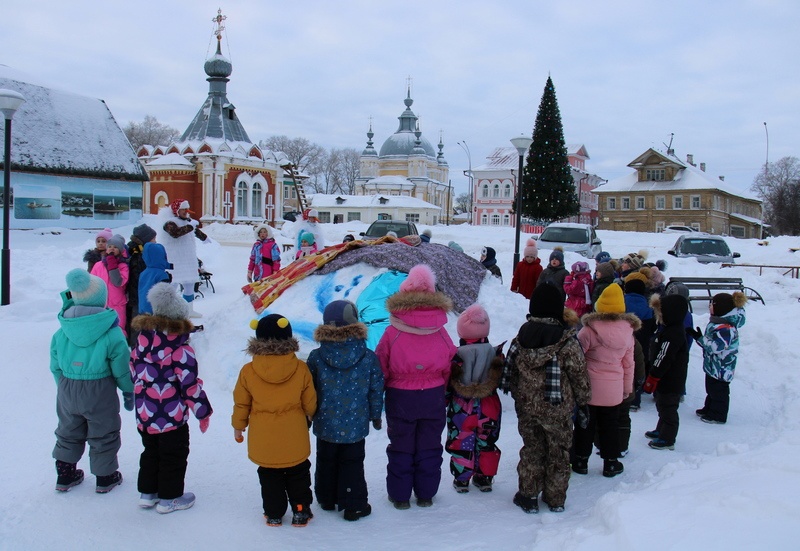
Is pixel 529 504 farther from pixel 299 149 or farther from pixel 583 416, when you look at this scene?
pixel 299 149

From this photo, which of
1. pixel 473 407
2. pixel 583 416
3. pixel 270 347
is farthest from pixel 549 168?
pixel 270 347

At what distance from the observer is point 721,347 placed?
21.1 ft

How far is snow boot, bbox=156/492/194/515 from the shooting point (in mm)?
4309

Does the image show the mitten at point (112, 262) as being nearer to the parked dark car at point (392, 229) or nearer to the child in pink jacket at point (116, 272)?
the child in pink jacket at point (116, 272)

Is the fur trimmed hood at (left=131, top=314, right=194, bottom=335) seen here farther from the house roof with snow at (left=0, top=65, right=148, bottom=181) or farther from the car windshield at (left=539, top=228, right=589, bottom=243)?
the house roof with snow at (left=0, top=65, right=148, bottom=181)

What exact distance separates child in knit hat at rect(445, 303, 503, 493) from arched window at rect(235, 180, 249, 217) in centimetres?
3232

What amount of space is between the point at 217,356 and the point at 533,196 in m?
32.5

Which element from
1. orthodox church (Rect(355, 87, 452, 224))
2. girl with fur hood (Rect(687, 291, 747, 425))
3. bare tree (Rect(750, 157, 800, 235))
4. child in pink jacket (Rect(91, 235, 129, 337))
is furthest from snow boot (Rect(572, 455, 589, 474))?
orthodox church (Rect(355, 87, 452, 224))

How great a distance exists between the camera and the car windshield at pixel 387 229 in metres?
15.6

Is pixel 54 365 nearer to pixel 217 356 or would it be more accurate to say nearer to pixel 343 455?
pixel 343 455

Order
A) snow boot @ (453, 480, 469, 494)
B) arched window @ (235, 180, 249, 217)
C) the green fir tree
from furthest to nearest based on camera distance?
the green fir tree, arched window @ (235, 180, 249, 217), snow boot @ (453, 480, 469, 494)

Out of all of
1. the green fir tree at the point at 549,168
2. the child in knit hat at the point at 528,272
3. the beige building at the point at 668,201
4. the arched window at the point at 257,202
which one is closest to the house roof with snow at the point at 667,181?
the beige building at the point at 668,201

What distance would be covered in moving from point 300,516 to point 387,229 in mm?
12165

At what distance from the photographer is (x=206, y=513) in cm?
436
